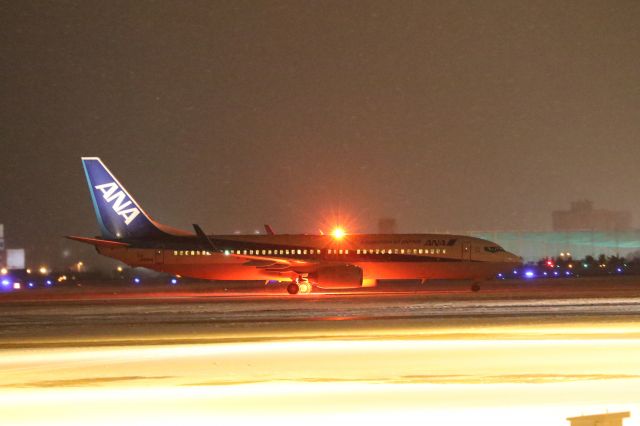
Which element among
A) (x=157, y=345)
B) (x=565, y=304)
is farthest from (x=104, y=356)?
(x=565, y=304)

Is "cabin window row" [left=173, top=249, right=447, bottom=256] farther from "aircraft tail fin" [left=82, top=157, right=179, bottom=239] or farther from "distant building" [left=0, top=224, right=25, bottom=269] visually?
"distant building" [left=0, top=224, right=25, bottom=269]

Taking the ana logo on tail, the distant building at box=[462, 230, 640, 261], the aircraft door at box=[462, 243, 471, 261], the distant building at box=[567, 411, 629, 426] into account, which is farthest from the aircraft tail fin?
the distant building at box=[462, 230, 640, 261]

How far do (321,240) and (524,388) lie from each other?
4895 centimetres

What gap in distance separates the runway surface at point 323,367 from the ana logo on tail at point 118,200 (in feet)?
92.2

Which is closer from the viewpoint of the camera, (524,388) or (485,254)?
(524,388)

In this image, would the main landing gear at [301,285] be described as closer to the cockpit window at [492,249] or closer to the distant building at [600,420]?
the cockpit window at [492,249]

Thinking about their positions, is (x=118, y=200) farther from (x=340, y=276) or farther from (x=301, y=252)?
(x=340, y=276)

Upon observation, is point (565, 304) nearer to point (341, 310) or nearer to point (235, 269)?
point (341, 310)

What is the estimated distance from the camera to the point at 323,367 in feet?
65.5

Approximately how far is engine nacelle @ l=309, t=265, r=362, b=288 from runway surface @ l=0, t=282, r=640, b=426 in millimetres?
20671

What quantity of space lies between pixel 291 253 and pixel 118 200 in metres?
12.4

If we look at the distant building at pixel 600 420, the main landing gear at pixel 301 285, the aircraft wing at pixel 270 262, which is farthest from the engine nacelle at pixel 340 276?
the distant building at pixel 600 420

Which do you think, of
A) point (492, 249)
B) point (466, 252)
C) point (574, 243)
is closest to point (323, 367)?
point (466, 252)

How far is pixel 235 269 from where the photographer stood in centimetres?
6481
